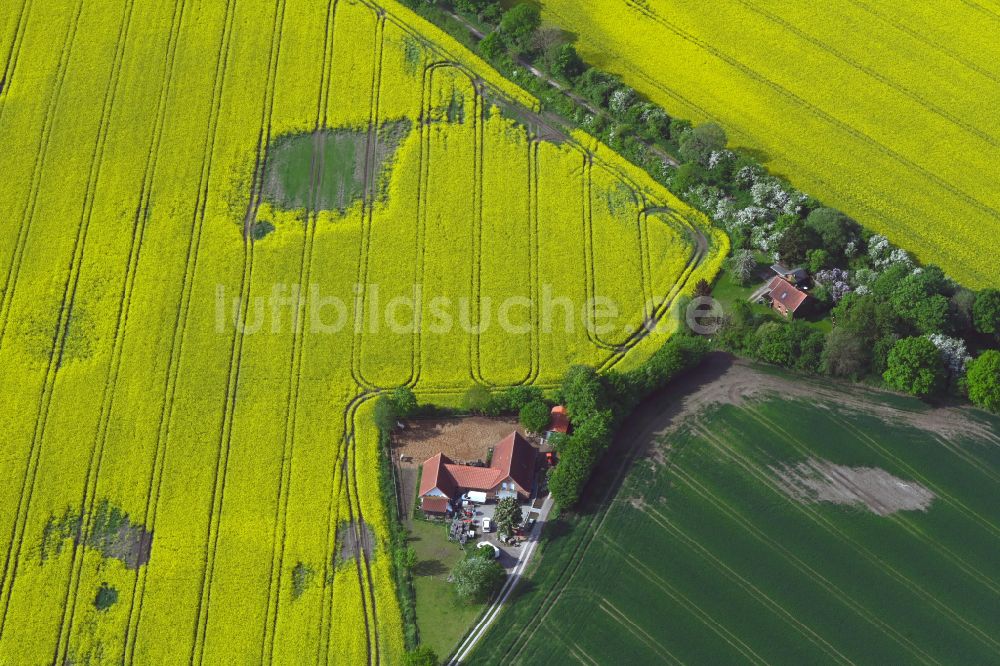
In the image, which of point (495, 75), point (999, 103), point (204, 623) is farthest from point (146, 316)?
point (999, 103)

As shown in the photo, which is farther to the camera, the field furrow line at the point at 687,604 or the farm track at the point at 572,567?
the farm track at the point at 572,567

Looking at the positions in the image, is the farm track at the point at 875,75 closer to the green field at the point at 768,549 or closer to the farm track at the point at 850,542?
the green field at the point at 768,549

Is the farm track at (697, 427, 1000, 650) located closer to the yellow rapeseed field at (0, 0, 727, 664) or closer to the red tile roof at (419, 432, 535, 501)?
the yellow rapeseed field at (0, 0, 727, 664)

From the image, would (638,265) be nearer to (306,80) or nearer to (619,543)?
(619,543)

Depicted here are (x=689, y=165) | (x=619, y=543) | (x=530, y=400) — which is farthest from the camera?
(x=689, y=165)

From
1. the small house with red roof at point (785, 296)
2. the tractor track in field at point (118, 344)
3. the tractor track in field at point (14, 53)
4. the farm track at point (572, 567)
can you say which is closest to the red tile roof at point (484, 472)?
the farm track at point (572, 567)

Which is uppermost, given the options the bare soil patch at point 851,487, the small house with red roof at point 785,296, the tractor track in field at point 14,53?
the tractor track in field at point 14,53

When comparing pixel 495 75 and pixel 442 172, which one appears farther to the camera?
pixel 495 75
